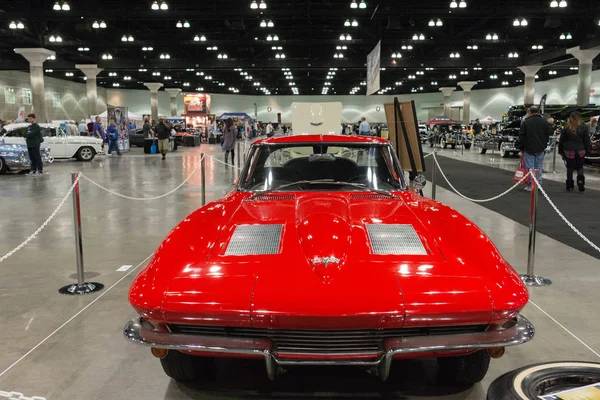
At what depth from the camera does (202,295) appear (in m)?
2.42

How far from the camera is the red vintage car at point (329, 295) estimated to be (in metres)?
2.33

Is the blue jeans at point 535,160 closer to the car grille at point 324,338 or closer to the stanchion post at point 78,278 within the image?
the stanchion post at point 78,278

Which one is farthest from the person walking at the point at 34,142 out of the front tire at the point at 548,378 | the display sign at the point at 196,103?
the display sign at the point at 196,103

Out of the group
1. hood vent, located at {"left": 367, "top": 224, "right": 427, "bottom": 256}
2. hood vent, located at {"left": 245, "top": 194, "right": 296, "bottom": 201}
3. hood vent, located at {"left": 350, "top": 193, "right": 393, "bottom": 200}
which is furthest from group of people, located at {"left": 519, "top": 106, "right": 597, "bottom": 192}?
hood vent, located at {"left": 367, "top": 224, "right": 427, "bottom": 256}

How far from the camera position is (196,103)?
46.3 m

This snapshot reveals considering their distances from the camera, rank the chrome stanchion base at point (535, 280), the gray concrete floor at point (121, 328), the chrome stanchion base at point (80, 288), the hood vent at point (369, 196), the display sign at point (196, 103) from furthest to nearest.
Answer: the display sign at point (196, 103) < the chrome stanchion base at point (535, 280) < the chrome stanchion base at point (80, 288) < the hood vent at point (369, 196) < the gray concrete floor at point (121, 328)

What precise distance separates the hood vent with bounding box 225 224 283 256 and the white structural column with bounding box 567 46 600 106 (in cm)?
2917

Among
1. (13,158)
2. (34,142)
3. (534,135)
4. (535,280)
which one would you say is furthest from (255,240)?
(13,158)

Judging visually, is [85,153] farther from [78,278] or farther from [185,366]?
[185,366]

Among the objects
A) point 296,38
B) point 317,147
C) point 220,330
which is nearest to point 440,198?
point 317,147

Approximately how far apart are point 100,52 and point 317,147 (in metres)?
34.7

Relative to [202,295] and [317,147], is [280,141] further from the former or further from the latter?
[202,295]

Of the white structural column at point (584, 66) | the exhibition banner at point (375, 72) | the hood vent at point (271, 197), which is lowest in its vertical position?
the hood vent at point (271, 197)

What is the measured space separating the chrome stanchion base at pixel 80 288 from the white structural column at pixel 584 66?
94.8ft
